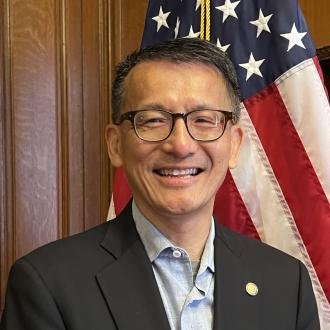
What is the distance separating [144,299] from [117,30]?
123cm

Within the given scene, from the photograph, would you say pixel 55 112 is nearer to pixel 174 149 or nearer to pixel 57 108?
pixel 57 108

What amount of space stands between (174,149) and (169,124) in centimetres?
5

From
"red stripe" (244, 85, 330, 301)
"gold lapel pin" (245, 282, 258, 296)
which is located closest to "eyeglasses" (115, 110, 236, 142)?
"gold lapel pin" (245, 282, 258, 296)

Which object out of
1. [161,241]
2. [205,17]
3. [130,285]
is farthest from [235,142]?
[205,17]

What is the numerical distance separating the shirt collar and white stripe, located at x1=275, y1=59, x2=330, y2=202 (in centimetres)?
49

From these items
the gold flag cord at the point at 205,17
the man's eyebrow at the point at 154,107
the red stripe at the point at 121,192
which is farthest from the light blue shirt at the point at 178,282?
the gold flag cord at the point at 205,17

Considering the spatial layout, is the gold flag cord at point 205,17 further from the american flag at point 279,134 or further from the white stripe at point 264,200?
the white stripe at point 264,200

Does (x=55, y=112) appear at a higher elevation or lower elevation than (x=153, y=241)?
higher

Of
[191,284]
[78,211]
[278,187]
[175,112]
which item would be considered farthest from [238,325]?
[78,211]

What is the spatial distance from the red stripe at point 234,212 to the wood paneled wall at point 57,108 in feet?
1.88

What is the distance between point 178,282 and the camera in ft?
3.45

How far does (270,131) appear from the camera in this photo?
152 cm

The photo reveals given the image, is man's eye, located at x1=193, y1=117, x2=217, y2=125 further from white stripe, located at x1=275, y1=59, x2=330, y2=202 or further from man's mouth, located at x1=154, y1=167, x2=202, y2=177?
white stripe, located at x1=275, y1=59, x2=330, y2=202

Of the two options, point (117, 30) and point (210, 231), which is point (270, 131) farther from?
point (117, 30)
